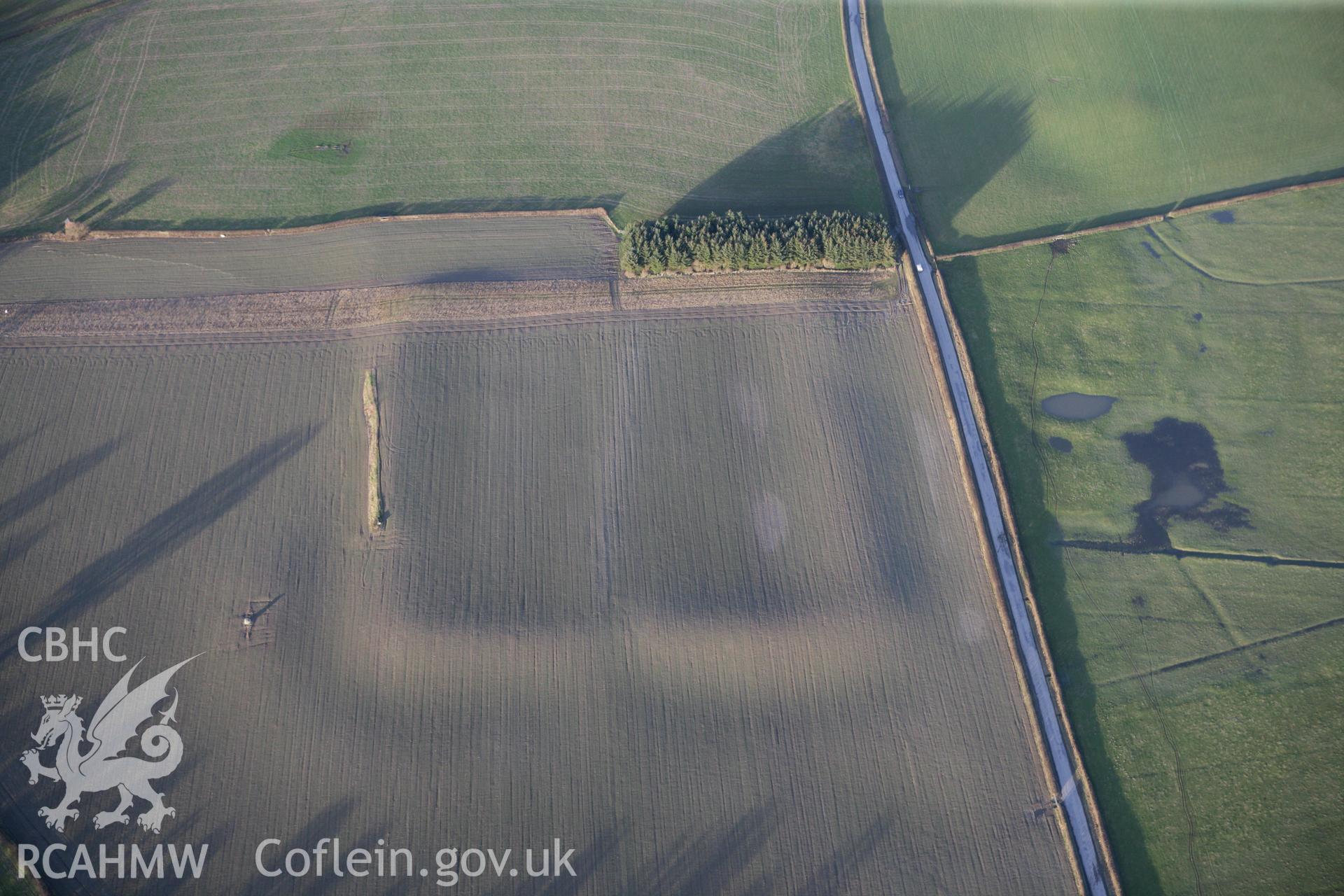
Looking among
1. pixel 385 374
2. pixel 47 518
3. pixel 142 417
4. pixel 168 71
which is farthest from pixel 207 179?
pixel 47 518

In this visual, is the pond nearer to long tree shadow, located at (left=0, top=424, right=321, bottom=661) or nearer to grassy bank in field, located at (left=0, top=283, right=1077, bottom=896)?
grassy bank in field, located at (left=0, top=283, right=1077, bottom=896)

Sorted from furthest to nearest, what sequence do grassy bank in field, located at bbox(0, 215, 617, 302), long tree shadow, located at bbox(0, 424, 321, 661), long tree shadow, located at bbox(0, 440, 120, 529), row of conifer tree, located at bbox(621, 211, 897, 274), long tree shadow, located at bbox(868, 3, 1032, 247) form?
1. long tree shadow, located at bbox(868, 3, 1032, 247)
2. grassy bank in field, located at bbox(0, 215, 617, 302)
3. row of conifer tree, located at bbox(621, 211, 897, 274)
4. long tree shadow, located at bbox(0, 440, 120, 529)
5. long tree shadow, located at bbox(0, 424, 321, 661)

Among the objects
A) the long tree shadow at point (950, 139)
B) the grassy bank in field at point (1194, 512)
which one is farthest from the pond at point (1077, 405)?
the long tree shadow at point (950, 139)

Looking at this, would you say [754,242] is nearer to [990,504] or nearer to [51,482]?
[990,504]

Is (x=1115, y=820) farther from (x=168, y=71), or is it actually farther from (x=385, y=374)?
(x=168, y=71)

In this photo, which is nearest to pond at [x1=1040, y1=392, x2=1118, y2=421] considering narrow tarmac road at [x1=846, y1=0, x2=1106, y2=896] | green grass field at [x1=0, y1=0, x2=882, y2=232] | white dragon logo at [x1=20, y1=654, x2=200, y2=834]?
narrow tarmac road at [x1=846, y1=0, x2=1106, y2=896]

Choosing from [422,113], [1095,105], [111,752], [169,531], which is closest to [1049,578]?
[1095,105]

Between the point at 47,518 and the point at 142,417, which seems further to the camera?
the point at 142,417
